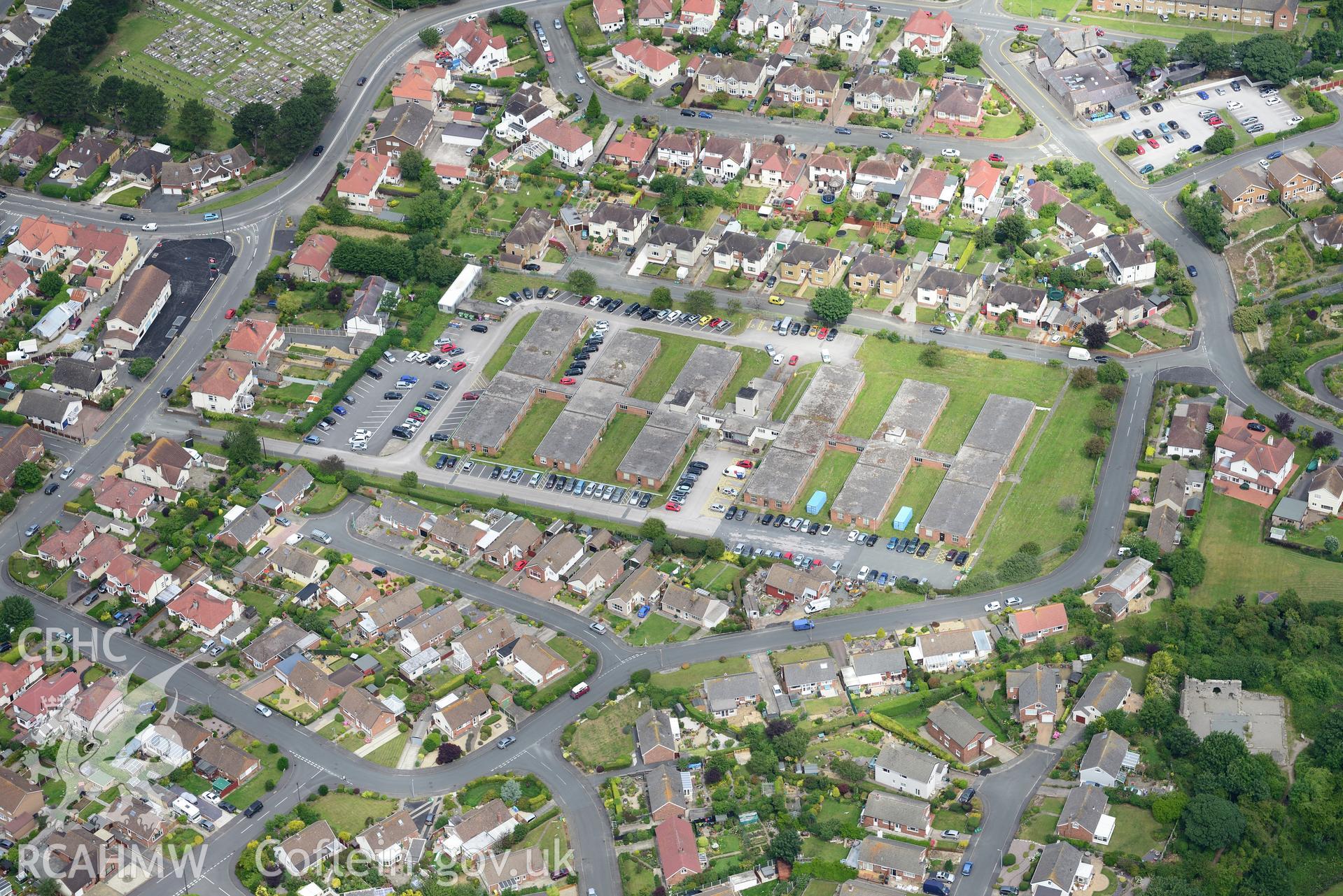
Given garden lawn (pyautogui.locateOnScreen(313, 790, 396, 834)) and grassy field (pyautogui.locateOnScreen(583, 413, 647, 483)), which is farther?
grassy field (pyautogui.locateOnScreen(583, 413, 647, 483))

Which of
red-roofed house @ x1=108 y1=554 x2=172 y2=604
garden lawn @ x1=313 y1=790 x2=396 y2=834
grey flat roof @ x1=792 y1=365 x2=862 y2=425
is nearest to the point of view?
garden lawn @ x1=313 y1=790 x2=396 y2=834

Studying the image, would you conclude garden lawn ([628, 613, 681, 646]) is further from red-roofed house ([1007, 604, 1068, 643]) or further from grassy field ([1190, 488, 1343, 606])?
grassy field ([1190, 488, 1343, 606])

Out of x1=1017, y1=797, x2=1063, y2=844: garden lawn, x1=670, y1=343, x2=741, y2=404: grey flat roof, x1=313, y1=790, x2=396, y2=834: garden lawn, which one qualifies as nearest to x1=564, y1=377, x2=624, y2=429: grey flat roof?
x1=670, y1=343, x2=741, y2=404: grey flat roof

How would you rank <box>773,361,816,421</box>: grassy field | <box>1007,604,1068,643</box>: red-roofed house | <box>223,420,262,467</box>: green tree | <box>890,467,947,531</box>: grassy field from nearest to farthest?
<box>1007,604,1068,643</box>: red-roofed house, <box>890,467,947,531</box>: grassy field, <box>223,420,262,467</box>: green tree, <box>773,361,816,421</box>: grassy field

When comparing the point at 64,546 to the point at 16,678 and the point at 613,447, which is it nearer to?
the point at 16,678

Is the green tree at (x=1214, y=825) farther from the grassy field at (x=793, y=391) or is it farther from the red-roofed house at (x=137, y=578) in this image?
the red-roofed house at (x=137, y=578)

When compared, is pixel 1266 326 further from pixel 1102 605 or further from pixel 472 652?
→ pixel 472 652
